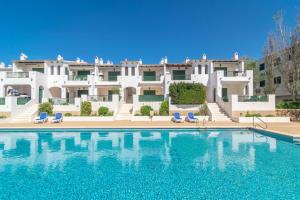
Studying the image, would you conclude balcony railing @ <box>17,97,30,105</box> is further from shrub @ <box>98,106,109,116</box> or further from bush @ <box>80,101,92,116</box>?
shrub @ <box>98,106,109,116</box>

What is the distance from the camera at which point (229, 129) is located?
16969 millimetres

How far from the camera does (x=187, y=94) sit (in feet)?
80.9

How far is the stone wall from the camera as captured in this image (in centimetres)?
2202

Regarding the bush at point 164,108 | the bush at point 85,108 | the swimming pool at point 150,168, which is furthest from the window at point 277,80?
the bush at point 85,108

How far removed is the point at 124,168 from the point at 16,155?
21.4ft

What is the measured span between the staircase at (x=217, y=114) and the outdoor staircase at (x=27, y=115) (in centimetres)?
2173

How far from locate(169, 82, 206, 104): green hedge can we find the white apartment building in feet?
3.37

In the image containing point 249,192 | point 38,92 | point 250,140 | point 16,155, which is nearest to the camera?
point 249,192

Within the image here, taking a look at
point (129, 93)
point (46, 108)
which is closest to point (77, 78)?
point (46, 108)

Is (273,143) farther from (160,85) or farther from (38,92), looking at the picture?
(38,92)

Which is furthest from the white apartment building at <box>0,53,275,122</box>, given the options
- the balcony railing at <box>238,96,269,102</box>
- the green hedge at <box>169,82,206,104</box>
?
the green hedge at <box>169,82,206,104</box>

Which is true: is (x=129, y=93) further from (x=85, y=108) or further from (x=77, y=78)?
(x=85, y=108)

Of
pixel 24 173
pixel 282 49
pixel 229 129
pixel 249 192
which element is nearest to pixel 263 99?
pixel 229 129

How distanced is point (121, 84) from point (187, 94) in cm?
1129
